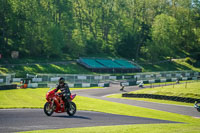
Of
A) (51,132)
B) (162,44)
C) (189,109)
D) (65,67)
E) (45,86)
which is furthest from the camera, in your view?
(162,44)

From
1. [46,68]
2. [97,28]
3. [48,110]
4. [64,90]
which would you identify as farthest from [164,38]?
[48,110]

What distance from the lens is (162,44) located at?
86.6m

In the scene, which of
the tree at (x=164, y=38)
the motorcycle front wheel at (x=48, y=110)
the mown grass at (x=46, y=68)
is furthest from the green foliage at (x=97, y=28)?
the motorcycle front wheel at (x=48, y=110)

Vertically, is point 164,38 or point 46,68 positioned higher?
point 164,38

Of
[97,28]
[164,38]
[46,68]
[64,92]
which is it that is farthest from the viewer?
[97,28]

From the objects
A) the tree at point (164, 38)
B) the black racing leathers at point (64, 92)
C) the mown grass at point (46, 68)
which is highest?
the tree at point (164, 38)

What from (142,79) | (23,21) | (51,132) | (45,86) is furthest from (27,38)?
(51,132)

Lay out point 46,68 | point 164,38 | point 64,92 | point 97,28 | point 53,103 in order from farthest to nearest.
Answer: point 97,28 < point 164,38 < point 46,68 < point 64,92 < point 53,103

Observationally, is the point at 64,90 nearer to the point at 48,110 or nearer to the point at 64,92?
the point at 64,92

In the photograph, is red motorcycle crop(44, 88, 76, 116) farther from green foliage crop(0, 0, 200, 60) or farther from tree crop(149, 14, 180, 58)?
tree crop(149, 14, 180, 58)

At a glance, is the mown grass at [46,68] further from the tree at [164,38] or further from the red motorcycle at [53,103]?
the red motorcycle at [53,103]

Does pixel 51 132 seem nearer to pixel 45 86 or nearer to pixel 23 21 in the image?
pixel 45 86

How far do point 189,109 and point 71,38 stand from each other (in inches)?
2060

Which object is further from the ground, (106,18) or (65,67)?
(106,18)
